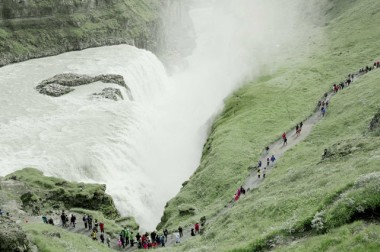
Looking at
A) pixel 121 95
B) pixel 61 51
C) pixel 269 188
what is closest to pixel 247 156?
Answer: pixel 269 188

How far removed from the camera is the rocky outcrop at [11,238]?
28484 mm

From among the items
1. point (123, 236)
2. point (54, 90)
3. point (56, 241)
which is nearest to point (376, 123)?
point (123, 236)

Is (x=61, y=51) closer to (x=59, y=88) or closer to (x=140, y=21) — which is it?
(x=59, y=88)

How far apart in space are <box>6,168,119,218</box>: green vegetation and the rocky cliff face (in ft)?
183

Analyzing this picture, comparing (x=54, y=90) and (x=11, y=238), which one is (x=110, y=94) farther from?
(x=11, y=238)

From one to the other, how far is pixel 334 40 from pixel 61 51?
278ft

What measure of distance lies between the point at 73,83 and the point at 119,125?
22.2m

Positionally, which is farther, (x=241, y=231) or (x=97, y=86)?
(x=97, y=86)

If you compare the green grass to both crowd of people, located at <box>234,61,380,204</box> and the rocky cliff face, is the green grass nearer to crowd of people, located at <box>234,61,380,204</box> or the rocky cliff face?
crowd of people, located at <box>234,61,380,204</box>

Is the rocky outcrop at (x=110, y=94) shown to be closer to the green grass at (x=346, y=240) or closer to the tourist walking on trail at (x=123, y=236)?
the tourist walking on trail at (x=123, y=236)

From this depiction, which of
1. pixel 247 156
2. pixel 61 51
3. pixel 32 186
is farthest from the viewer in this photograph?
pixel 61 51

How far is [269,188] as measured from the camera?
4900 centimetres

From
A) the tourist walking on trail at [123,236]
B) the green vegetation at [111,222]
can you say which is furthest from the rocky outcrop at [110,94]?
the tourist walking on trail at [123,236]

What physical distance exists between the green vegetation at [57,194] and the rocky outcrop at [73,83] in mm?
36897
